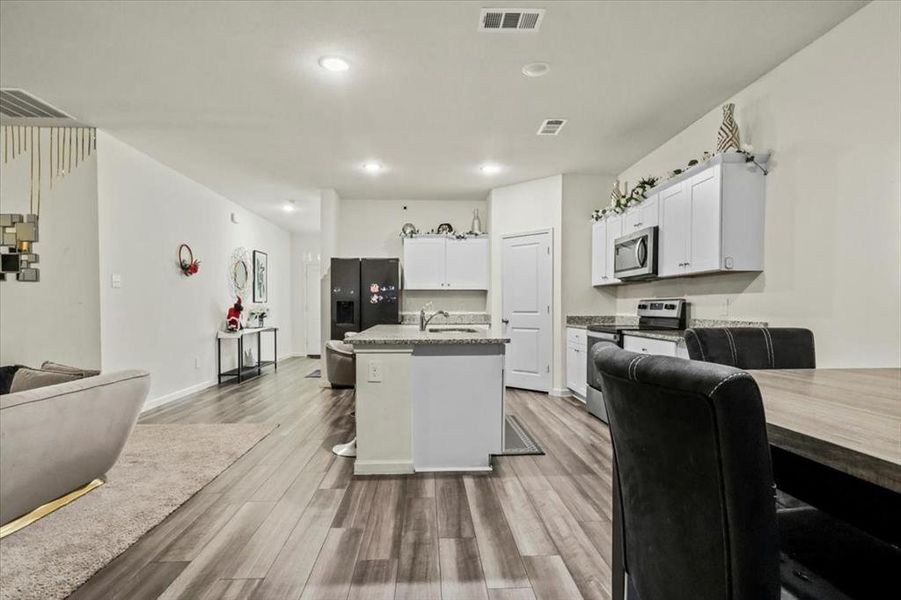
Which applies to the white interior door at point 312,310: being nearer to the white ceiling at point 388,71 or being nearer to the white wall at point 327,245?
the white wall at point 327,245

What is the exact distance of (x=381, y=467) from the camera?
2.85 metres

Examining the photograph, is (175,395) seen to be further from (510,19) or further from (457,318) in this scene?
(510,19)

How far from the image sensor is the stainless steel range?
379 cm

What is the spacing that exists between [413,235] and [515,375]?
2.50 m

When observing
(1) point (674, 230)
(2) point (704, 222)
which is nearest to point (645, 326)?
(1) point (674, 230)

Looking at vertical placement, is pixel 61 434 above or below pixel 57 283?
below

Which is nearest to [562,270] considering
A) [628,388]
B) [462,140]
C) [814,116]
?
[462,140]

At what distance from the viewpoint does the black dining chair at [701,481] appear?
0.57 m

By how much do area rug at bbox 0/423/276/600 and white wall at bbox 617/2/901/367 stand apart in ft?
12.8

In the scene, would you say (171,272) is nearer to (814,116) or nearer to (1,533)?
(1,533)

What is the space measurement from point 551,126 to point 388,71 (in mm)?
1634

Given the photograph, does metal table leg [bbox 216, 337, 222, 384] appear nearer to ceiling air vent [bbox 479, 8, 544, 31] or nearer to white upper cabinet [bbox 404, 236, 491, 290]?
white upper cabinet [bbox 404, 236, 491, 290]

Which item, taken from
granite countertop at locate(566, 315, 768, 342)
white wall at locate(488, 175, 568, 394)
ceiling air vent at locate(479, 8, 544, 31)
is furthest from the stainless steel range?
ceiling air vent at locate(479, 8, 544, 31)

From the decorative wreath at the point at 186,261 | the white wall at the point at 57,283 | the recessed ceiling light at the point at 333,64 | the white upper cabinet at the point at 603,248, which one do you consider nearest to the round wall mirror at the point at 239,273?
the decorative wreath at the point at 186,261
